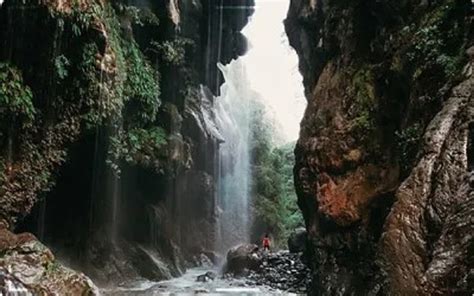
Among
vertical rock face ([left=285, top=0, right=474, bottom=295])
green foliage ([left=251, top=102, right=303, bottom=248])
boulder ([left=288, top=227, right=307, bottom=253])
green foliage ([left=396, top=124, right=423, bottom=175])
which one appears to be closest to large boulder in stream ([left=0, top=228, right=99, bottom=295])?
vertical rock face ([left=285, top=0, right=474, bottom=295])

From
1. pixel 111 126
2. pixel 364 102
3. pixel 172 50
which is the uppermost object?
pixel 172 50

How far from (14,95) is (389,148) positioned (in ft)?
28.3

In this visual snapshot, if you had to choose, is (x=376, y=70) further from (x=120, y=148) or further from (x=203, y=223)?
(x=203, y=223)

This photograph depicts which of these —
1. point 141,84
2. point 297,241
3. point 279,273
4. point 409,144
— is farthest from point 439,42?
point 297,241

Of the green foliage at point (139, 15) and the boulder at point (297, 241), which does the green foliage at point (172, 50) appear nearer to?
the green foliage at point (139, 15)

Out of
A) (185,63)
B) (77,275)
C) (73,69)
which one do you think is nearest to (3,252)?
(77,275)

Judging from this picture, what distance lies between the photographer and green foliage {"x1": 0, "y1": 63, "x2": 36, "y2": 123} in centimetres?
952

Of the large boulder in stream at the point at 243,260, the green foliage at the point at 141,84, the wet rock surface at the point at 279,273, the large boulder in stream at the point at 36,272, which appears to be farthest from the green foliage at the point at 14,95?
the large boulder in stream at the point at 243,260

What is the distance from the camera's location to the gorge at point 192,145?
5.67m

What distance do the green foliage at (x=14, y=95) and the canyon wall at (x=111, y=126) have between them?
22mm

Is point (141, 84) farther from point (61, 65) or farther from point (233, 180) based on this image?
point (233, 180)

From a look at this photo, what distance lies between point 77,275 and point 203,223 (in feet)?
64.1

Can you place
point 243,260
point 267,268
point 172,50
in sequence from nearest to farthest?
point 172,50 → point 267,268 → point 243,260

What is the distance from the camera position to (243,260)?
19.6m
